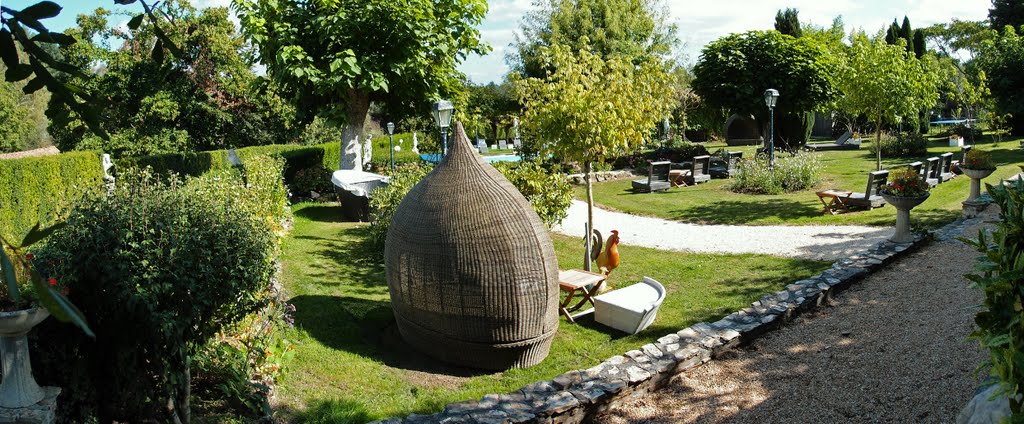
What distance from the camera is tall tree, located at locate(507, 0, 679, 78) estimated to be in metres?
34.7

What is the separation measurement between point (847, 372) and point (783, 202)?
10827mm

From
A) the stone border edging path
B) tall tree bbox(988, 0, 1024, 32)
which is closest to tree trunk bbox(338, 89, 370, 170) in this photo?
the stone border edging path

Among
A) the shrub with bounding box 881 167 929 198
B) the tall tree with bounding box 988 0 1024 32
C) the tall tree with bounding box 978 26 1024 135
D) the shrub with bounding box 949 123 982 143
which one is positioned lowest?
the shrub with bounding box 881 167 929 198

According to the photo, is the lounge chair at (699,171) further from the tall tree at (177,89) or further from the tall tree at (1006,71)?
the tall tree at (177,89)

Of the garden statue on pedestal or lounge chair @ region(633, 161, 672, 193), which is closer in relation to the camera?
the garden statue on pedestal

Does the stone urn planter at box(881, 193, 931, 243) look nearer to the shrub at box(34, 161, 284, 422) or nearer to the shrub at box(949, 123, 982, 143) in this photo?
the shrub at box(34, 161, 284, 422)

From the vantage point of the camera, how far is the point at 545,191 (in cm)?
1120

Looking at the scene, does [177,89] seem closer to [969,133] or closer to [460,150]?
[460,150]

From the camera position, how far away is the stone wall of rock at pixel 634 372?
579 cm

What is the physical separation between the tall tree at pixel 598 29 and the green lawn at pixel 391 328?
76.7ft

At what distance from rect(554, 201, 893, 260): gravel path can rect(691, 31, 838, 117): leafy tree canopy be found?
1069 cm

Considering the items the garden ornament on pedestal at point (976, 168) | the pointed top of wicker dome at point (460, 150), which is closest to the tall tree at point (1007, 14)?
the garden ornament on pedestal at point (976, 168)

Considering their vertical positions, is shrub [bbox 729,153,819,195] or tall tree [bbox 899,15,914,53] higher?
tall tree [bbox 899,15,914,53]

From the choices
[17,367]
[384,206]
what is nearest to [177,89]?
[384,206]
